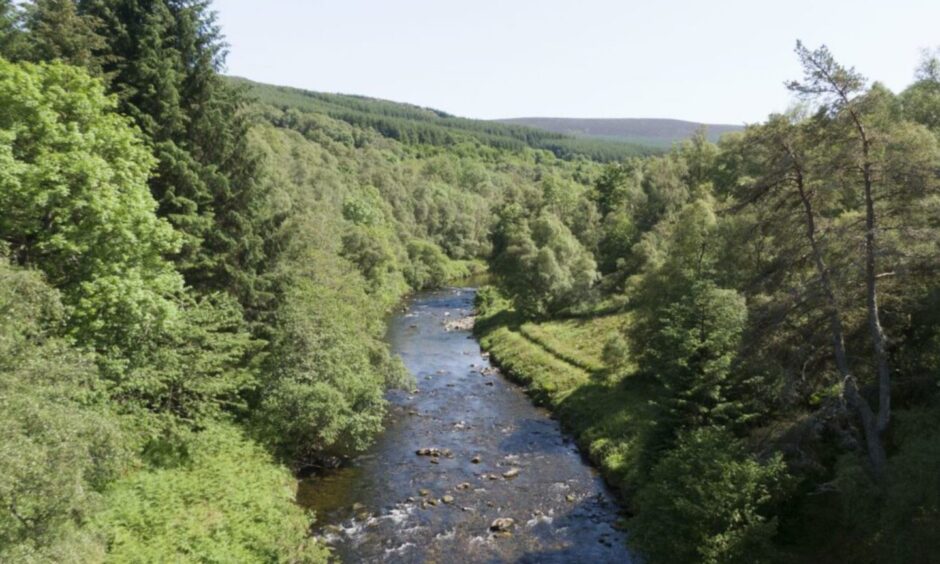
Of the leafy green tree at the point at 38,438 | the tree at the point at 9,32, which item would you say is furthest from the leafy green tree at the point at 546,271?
the leafy green tree at the point at 38,438

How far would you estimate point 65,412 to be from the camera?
13484mm

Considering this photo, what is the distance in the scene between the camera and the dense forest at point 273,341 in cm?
1556

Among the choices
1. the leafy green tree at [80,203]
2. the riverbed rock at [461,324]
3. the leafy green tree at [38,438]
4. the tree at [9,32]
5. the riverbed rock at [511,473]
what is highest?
the tree at [9,32]

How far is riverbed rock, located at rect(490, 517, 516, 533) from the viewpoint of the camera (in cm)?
2504

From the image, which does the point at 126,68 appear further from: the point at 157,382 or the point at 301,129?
the point at 301,129

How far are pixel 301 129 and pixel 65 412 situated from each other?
7757 inches

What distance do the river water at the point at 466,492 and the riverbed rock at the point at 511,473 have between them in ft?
0.36

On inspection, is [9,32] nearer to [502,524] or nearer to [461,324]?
[502,524]

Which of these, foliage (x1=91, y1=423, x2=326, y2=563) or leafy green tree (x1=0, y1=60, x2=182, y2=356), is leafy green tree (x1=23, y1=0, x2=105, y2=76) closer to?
leafy green tree (x1=0, y1=60, x2=182, y2=356)

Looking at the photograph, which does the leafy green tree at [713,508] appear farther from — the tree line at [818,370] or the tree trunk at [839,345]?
the tree trunk at [839,345]

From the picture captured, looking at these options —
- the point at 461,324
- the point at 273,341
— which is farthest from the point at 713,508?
A: the point at 461,324

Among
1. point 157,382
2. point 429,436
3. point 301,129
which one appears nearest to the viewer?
point 157,382

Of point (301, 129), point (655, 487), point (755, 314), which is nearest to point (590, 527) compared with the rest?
point (655, 487)

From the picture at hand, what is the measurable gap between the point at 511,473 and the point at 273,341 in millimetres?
14473
